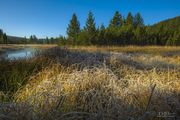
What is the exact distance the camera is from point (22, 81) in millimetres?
5984

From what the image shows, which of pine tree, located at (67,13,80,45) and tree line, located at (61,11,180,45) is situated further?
pine tree, located at (67,13,80,45)

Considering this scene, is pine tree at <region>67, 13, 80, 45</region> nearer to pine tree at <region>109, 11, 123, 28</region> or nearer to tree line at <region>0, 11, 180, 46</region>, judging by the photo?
tree line at <region>0, 11, 180, 46</region>

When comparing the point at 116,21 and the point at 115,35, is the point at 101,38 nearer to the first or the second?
the point at 115,35

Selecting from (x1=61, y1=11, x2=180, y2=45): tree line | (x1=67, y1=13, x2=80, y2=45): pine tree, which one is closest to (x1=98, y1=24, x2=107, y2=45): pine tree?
(x1=61, y1=11, x2=180, y2=45): tree line

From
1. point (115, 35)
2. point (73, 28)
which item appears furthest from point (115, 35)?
point (73, 28)

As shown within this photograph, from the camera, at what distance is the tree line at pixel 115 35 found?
43.7 metres

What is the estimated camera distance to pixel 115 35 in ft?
150

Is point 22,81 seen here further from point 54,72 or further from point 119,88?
point 119,88

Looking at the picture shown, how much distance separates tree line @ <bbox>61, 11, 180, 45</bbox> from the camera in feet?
143

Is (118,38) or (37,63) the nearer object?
(37,63)

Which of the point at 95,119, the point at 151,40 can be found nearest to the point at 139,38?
the point at 151,40

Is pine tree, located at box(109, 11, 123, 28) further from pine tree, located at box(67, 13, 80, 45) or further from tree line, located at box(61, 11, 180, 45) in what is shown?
pine tree, located at box(67, 13, 80, 45)

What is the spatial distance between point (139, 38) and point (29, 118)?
46.1 meters

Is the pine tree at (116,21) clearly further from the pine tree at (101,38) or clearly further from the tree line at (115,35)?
the pine tree at (101,38)
